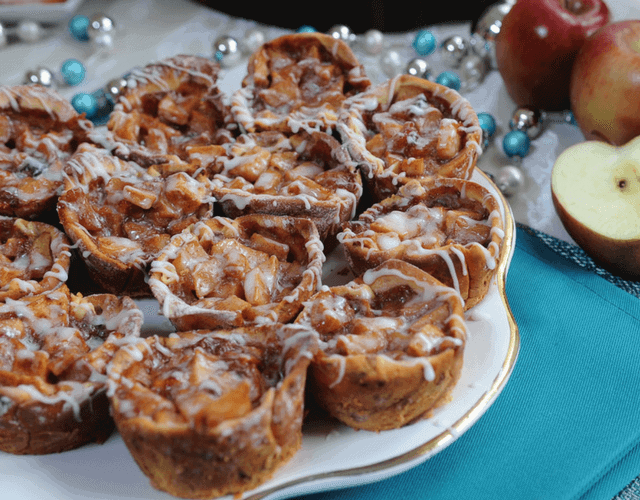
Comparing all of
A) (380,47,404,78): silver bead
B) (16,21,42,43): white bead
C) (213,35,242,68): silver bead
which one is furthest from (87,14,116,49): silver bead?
(380,47,404,78): silver bead

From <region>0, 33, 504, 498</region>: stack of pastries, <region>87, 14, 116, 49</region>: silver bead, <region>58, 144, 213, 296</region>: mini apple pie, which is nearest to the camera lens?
<region>0, 33, 504, 498</region>: stack of pastries

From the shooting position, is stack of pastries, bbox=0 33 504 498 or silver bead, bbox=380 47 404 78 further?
silver bead, bbox=380 47 404 78

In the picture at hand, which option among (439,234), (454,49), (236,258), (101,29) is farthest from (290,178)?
(101,29)

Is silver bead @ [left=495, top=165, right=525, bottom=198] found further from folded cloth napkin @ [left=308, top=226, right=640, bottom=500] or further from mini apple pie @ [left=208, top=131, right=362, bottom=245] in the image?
mini apple pie @ [left=208, top=131, right=362, bottom=245]

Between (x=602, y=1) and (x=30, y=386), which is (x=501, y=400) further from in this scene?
(x=602, y=1)

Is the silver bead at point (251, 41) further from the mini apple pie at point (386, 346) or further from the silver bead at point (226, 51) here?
the mini apple pie at point (386, 346)

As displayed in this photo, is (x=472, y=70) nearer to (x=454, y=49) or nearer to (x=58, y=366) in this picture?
(x=454, y=49)

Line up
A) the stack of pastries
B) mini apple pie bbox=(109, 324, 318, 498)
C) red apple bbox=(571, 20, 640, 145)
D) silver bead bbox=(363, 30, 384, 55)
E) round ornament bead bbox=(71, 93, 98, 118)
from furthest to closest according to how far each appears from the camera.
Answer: silver bead bbox=(363, 30, 384, 55) → round ornament bead bbox=(71, 93, 98, 118) → red apple bbox=(571, 20, 640, 145) → the stack of pastries → mini apple pie bbox=(109, 324, 318, 498)

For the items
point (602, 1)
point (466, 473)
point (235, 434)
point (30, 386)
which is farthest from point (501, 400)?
point (602, 1)
